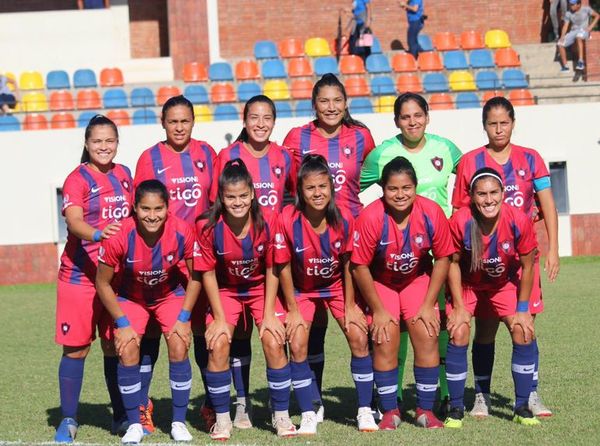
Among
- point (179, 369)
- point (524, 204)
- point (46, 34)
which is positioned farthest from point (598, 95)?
point (179, 369)

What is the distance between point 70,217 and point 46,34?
16.3m

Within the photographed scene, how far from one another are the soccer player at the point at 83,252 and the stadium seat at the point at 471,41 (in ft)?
50.9

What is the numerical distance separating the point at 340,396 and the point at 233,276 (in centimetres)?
152

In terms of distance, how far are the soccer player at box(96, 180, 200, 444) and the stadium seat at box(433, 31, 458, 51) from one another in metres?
15.5

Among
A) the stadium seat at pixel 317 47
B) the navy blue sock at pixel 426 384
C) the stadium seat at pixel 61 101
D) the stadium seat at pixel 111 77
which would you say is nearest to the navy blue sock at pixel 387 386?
the navy blue sock at pixel 426 384

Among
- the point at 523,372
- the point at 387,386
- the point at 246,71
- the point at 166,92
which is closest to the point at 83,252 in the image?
the point at 387,386

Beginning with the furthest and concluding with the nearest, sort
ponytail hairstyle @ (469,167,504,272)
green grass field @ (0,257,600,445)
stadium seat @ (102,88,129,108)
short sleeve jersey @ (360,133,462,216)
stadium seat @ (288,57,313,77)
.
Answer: stadium seat @ (288,57,313,77) → stadium seat @ (102,88,129,108) → short sleeve jersey @ (360,133,462,216) → ponytail hairstyle @ (469,167,504,272) → green grass field @ (0,257,600,445)

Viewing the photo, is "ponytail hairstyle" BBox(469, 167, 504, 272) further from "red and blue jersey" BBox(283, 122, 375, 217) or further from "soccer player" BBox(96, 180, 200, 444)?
"soccer player" BBox(96, 180, 200, 444)

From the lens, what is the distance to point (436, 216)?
6.17m

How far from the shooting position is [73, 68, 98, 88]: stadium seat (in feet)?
65.1

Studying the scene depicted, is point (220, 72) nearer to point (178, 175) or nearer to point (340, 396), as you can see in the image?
point (340, 396)

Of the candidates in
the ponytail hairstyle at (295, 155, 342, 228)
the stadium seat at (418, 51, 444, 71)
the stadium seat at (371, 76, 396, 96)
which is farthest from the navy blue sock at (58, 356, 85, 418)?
the stadium seat at (418, 51, 444, 71)

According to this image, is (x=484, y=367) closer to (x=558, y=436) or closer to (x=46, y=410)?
(x=558, y=436)

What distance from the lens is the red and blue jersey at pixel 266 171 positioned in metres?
6.61
